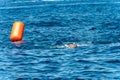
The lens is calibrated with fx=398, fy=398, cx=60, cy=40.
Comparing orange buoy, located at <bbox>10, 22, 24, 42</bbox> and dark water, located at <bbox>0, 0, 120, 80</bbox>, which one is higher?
orange buoy, located at <bbox>10, 22, 24, 42</bbox>

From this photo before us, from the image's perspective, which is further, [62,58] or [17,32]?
[17,32]

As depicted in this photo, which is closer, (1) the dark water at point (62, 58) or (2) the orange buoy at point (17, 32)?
(1) the dark water at point (62, 58)

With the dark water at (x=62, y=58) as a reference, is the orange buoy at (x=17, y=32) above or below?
above

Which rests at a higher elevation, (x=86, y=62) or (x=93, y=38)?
(x=93, y=38)

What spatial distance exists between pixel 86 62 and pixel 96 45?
255 inches

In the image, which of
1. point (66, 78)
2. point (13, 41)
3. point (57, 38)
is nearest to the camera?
point (66, 78)

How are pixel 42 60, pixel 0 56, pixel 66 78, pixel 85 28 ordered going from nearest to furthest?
pixel 66 78 → pixel 42 60 → pixel 0 56 → pixel 85 28

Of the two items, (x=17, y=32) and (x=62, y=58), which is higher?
(x=17, y=32)

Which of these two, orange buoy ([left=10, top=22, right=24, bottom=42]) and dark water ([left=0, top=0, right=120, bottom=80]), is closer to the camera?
dark water ([left=0, top=0, right=120, bottom=80])

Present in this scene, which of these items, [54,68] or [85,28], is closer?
[54,68]

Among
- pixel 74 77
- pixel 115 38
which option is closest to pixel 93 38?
pixel 115 38

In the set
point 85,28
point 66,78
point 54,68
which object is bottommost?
point 66,78

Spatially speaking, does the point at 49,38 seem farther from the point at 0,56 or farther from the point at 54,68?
the point at 54,68

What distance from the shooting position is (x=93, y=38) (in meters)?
35.4
